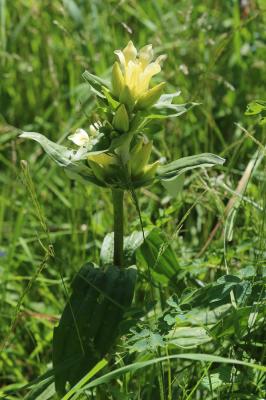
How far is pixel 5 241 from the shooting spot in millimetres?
2188

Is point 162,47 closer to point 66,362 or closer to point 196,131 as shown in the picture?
point 196,131

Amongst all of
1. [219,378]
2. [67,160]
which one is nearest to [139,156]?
[67,160]

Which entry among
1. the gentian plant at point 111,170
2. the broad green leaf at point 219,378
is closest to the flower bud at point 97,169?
the gentian plant at point 111,170

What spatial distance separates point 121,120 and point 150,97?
0.07 metres

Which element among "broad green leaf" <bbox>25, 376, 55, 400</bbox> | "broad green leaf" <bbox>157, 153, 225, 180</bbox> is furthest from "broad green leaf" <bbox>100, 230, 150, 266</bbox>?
"broad green leaf" <bbox>25, 376, 55, 400</bbox>

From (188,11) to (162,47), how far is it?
211 mm

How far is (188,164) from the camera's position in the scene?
1.45 meters

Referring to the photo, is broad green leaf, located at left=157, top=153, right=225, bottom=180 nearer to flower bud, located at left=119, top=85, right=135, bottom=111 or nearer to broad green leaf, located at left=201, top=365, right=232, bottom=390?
flower bud, located at left=119, top=85, right=135, bottom=111

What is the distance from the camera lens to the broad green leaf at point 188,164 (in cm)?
142

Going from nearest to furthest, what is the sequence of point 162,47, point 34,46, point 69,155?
point 69,155 → point 162,47 → point 34,46

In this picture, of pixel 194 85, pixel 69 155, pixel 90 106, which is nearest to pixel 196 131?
pixel 194 85

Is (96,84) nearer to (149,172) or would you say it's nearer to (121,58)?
(121,58)

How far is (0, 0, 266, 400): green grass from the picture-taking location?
1347 mm

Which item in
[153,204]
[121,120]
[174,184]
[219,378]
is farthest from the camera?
[153,204]
